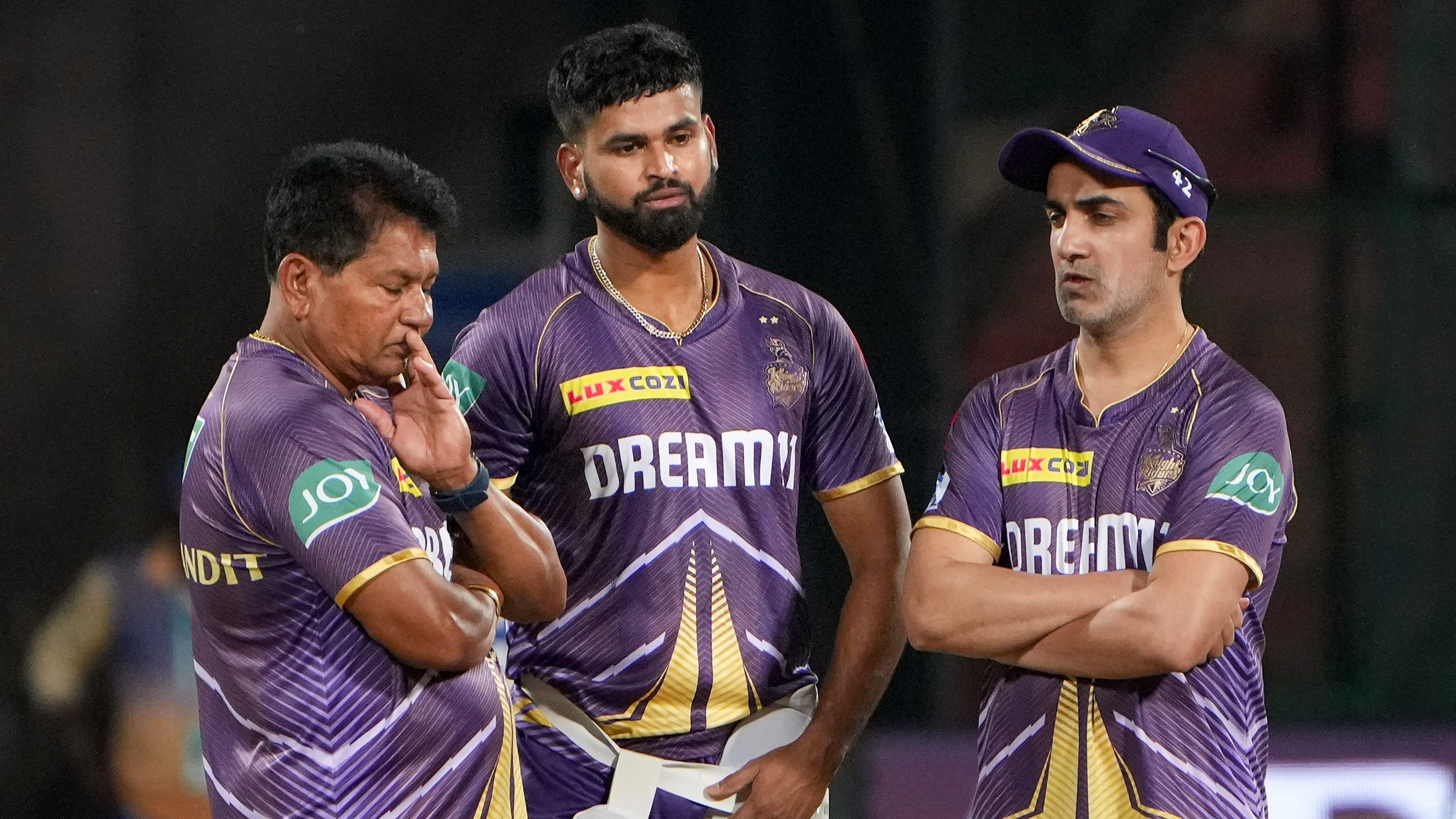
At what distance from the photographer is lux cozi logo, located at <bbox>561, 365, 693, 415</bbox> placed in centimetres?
277

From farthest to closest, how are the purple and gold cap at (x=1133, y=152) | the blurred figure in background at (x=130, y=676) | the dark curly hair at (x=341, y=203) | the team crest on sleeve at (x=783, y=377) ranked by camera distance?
the blurred figure in background at (x=130, y=676) < the team crest on sleeve at (x=783, y=377) < the purple and gold cap at (x=1133, y=152) < the dark curly hair at (x=341, y=203)

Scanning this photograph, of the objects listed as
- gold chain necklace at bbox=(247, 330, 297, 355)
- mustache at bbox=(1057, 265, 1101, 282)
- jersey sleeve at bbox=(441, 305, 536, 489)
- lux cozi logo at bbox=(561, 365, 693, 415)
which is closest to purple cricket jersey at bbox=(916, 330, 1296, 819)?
mustache at bbox=(1057, 265, 1101, 282)

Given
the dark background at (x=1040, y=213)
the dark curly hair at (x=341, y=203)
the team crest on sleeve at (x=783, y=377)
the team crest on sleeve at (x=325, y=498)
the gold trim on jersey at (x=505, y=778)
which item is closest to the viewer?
the team crest on sleeve at (x=325, y=498)

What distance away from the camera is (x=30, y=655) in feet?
13.4

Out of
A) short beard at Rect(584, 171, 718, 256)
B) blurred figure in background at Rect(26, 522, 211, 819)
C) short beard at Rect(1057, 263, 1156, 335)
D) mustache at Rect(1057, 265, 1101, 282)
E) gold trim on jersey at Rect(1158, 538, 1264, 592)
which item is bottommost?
blurred figure in background at Rect(26, 522, 211, 819)

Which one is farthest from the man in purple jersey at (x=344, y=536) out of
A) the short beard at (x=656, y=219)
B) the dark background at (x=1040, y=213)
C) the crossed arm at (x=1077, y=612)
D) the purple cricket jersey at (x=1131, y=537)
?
the dark background at (x=1040, y=213)

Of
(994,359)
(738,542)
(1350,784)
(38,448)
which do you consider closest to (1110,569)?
(738,542)

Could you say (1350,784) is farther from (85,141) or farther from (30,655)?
(85,141)

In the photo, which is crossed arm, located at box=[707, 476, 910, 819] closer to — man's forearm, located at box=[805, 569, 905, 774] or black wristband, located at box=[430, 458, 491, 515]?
man's forearm, located at box=[805, 569, 905, 774]

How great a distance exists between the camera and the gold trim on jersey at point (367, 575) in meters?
2.09

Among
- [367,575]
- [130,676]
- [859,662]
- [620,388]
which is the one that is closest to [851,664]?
[859,662]

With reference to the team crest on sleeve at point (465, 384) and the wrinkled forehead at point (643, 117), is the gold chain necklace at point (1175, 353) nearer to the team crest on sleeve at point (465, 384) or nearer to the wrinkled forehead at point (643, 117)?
the wrinkled forehead at point (643, 117)

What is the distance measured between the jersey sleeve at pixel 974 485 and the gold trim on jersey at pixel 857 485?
0.97ft

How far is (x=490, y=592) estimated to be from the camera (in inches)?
94.5
